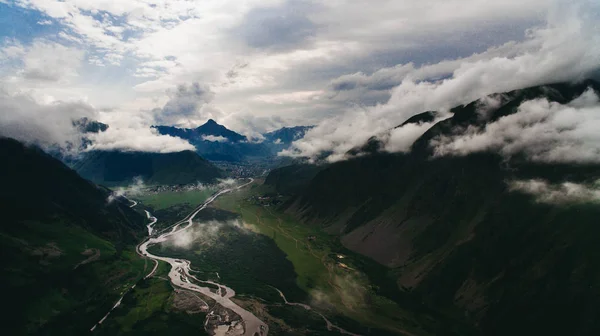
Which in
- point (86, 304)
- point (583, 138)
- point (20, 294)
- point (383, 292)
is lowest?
point (383, 292)

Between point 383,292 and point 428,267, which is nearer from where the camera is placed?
point 383,292

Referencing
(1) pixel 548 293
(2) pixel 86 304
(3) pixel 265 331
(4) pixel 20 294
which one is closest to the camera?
(1) pixel 548 293

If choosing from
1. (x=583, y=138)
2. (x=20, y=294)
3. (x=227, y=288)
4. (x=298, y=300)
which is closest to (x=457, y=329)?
(x=298, y=300)

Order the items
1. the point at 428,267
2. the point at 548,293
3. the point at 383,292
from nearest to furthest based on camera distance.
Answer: the point at 548,293
the point at 383,292
the point at 428,267

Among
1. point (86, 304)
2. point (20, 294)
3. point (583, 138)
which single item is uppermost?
point (583, 138)

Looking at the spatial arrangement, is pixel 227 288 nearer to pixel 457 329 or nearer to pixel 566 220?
pixel 457 329

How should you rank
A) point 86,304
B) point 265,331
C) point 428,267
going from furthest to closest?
point 428,267
point 86,304
point 265,331

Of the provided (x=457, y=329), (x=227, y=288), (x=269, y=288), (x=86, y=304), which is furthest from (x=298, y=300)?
(x=86, y=304)

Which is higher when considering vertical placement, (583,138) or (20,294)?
(583,138)

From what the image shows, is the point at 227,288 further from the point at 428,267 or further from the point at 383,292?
the point at 428,267
